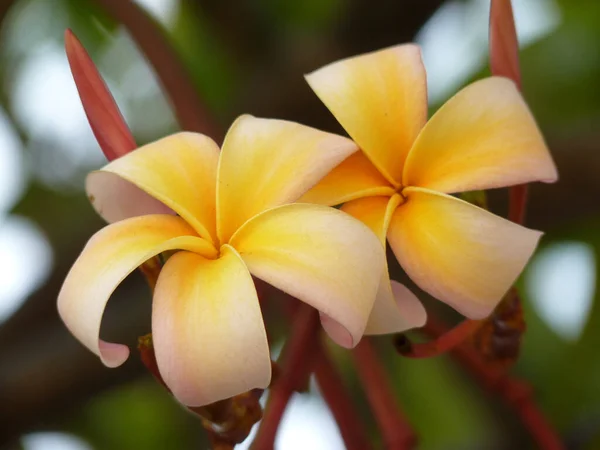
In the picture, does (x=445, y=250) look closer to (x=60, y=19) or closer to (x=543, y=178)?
(x=543, y=178)

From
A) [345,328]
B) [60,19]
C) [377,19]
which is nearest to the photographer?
[345,328]

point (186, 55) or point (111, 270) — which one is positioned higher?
point (111, 270)

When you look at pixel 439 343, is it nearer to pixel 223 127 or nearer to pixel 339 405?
pixel 339 405

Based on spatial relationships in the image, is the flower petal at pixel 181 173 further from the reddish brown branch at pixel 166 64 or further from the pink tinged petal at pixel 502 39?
the reddish brown branch at pixel 166 64

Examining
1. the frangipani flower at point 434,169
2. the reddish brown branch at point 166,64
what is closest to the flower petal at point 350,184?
the frangipani flower at point 434,169

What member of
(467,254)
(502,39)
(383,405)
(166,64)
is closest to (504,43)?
(502,39)

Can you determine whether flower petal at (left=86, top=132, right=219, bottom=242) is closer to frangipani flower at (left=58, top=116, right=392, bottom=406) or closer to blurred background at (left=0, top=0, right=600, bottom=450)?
frangipani flower at (left=58, top=116, right=392, bottom=406)

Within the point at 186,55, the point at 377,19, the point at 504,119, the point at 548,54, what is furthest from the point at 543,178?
the point at 186,55

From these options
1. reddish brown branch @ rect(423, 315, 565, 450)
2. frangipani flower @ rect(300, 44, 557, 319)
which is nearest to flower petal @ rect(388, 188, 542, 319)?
frangipani flower @ rect(300, 44, 557, 319)
